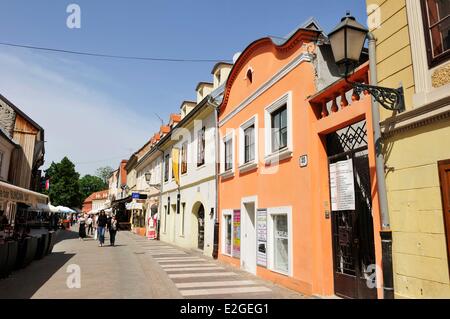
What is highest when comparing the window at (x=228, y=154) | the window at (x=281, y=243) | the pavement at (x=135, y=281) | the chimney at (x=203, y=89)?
the chimney at (x=203, y=89)

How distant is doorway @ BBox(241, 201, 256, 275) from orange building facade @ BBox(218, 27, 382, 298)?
31mm

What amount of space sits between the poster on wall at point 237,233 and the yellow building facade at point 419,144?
6.77m

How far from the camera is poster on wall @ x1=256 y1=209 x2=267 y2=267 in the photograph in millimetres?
9641

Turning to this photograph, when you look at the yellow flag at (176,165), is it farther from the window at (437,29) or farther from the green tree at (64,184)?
the green tree at (64,184)

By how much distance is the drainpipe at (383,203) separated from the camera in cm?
506

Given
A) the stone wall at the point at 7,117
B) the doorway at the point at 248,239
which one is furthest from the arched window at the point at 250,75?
the stone wall at the point at 7,117

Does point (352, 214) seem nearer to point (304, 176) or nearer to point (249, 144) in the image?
point (304, 176)

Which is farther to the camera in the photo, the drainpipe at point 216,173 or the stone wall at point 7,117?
the stone wall at point 7,117

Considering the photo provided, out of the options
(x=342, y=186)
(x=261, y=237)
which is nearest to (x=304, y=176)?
(x=342, y=186)

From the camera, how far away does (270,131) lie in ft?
32.9

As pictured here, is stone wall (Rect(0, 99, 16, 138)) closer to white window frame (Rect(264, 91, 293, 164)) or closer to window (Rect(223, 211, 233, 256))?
window (Rect(223, 211, 233, 256))
